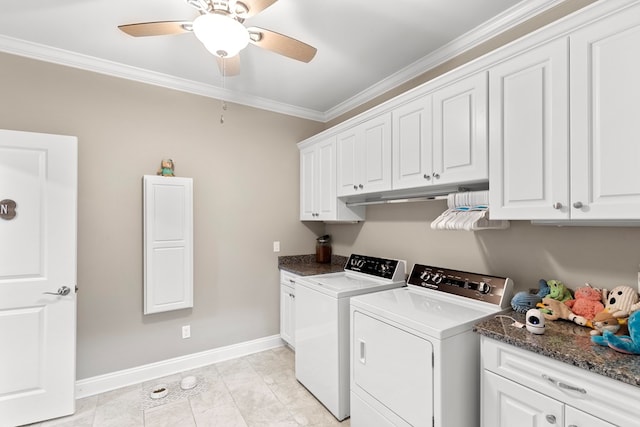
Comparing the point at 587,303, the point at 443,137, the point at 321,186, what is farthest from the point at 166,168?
the point at 587,303

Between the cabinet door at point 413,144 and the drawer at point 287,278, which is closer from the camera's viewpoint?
the cabinet door at point 413,144

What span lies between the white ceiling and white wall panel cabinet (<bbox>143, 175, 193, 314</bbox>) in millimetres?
1022

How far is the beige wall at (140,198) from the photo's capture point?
97.3 inches

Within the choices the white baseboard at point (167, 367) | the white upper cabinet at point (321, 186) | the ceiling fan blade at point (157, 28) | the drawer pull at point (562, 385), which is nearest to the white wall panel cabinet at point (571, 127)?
the drawer pull at point (562, 385)

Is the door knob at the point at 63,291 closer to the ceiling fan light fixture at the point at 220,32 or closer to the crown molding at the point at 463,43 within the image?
the ceiling fan light fixture at the point at 220,32

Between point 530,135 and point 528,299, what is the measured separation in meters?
0.89

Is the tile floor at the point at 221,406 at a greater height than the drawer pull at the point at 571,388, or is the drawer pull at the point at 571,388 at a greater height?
the drawer pull at the point at 571,388

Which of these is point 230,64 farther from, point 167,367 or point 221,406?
point 167,367

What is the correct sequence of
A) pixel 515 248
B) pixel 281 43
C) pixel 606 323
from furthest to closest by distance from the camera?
1. pixel 515 248
2. pixel 281 43
3. pixel 606 323

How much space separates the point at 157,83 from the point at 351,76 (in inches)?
72.2

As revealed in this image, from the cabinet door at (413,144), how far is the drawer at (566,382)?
43.2 inches

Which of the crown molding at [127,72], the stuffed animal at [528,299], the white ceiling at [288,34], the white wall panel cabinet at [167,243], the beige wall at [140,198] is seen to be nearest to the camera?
the stuffed animal at [528,299]

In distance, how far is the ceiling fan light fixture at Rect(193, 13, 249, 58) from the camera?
4.66 feet

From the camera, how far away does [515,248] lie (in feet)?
6.19
